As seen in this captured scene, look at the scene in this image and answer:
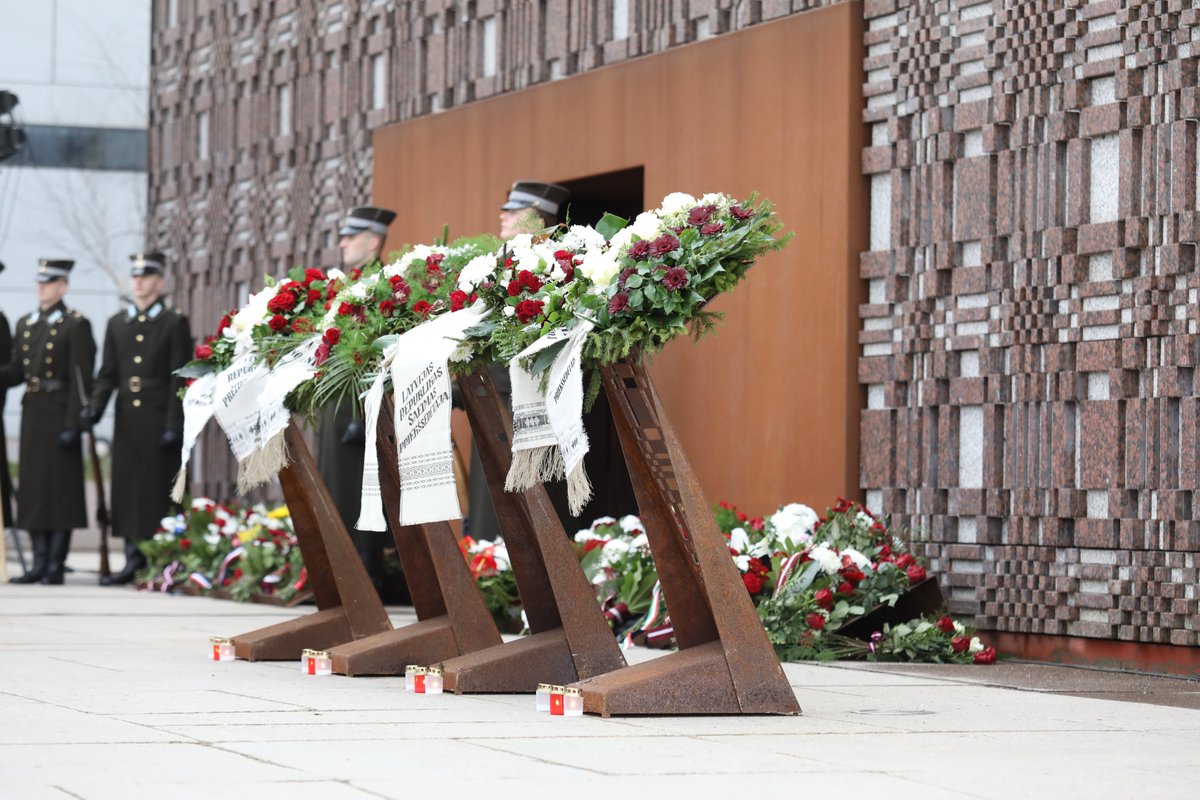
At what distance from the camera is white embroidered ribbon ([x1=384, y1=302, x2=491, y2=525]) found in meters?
5.32

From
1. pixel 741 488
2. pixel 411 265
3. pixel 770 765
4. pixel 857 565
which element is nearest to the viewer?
pixel 770 765

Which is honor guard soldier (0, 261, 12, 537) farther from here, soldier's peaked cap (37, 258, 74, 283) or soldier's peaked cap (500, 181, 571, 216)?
soldier's peaked cap (500, 181, 571, 216)

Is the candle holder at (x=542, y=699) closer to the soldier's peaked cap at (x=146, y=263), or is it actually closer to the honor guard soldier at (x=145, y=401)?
the honor guard soldier at (x=145, y=401)

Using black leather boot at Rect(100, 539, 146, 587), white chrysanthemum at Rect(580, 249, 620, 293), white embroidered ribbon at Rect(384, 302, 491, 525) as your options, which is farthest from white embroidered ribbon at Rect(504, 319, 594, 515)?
black leather boot at Rect(100, 539, 146, 587)

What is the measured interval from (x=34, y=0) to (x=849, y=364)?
13.1 meters

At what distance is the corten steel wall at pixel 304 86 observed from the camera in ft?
30.1

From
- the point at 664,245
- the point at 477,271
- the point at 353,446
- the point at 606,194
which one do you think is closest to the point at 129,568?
the point at 353,446

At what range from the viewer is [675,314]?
187 inches

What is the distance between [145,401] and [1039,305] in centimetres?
588

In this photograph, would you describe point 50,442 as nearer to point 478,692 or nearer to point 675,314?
point 478,692

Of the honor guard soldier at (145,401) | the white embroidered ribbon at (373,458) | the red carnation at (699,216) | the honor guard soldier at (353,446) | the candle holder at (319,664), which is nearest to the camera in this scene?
the red carnation at (699,216)

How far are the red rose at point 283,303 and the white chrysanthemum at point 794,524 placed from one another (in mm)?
2028

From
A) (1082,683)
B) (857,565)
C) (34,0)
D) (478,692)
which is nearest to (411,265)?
(478,692)

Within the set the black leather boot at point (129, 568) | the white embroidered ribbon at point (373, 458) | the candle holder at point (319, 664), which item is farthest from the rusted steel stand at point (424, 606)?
the black leather boot at point (129, 568)
